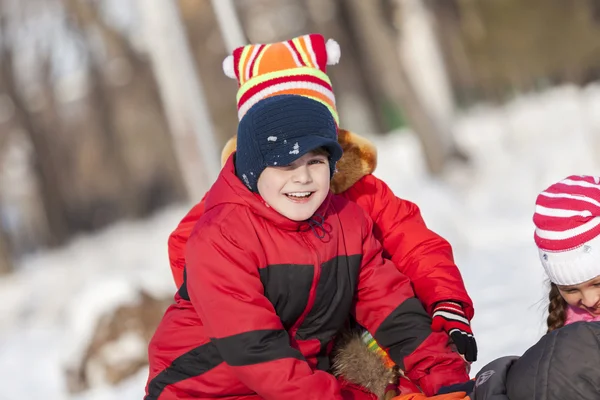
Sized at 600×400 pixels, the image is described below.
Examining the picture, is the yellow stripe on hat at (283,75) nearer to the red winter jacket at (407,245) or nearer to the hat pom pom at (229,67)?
the hat pom pom at (229,67)

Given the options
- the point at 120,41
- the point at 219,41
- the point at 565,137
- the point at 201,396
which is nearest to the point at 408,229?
the point at 201,396

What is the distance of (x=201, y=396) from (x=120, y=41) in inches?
504

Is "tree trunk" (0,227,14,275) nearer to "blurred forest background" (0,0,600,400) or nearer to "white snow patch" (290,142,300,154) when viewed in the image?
"blurred forest background" (0,0,600,400)

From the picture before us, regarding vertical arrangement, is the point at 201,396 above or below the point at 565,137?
above

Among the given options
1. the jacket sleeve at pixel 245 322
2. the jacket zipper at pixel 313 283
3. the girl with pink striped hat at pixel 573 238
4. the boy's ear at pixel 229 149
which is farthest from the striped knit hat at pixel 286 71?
the girl with pink striped hat at pixel 573 238

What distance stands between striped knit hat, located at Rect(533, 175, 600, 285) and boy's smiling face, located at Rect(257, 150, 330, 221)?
0.74m

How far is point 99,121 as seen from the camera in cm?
2341

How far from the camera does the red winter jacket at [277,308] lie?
263 cm

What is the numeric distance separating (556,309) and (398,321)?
0.56m

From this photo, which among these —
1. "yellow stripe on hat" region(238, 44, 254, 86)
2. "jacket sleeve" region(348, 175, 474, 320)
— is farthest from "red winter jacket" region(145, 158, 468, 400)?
"yellow stripe on hat" region(238, 44, 254, 86)

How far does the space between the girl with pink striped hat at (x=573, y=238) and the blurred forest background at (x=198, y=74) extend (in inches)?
352

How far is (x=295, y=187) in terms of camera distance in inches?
108

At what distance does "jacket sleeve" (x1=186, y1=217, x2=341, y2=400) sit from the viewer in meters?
2.61

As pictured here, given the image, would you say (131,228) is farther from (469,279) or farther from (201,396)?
(201,396)
